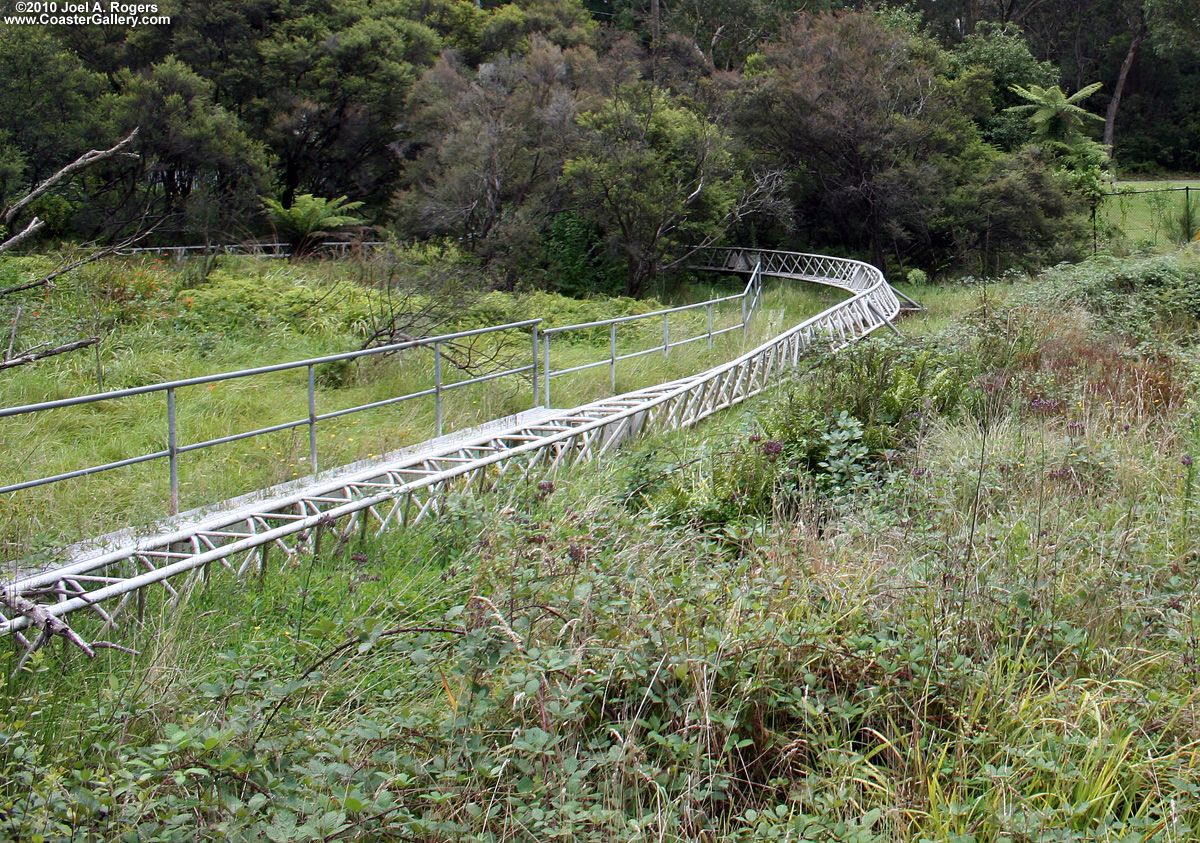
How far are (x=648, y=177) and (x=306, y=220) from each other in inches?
367

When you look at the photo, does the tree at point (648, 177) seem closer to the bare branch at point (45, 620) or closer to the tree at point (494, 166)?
the tree at point (494, 166)

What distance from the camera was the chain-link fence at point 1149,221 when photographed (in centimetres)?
2706

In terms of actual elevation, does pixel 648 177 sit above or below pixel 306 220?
above

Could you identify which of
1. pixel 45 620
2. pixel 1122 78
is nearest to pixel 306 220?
pixel 45 620

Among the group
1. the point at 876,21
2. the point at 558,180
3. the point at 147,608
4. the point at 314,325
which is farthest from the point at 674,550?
the point at 876,21

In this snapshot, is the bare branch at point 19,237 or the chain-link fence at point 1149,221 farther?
the chain-link fence at point 1149,221

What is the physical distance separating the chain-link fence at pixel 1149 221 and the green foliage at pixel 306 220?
70.2ft

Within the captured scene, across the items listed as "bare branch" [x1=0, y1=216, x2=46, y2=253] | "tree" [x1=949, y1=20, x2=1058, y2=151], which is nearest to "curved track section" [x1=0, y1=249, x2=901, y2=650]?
"bare branch" [x1=0, y1=216, x2=46, y2=253]

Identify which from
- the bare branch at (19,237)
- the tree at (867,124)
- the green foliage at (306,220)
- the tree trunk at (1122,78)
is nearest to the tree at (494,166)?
the green foliage at (306,220)

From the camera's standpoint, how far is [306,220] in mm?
26266

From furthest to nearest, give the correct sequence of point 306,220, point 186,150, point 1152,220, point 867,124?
1. point 1152,220
2. point 867,124
3. point 186,150
4. point 306,220

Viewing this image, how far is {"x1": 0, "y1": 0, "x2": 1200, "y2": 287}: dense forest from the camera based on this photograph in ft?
83.3

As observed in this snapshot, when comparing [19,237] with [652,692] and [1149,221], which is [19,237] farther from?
[1149,221]

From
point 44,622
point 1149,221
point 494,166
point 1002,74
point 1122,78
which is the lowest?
point 44,622
